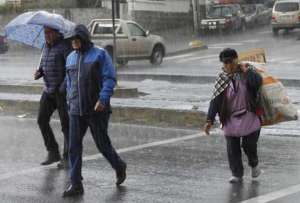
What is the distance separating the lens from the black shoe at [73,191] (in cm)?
785

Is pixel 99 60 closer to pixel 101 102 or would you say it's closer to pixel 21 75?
pixel 101 102

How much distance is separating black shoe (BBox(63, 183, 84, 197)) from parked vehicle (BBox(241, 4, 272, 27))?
3956cm

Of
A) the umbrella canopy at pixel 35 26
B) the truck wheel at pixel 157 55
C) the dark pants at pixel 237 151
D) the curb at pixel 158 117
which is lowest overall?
the truck wheel at pixel 157 55

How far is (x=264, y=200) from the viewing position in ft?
24.5

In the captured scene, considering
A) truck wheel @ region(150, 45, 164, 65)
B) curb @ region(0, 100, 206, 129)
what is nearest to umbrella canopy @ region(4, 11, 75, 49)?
curb @ region(0, 100, 206, 129)

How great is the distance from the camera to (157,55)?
29281mm

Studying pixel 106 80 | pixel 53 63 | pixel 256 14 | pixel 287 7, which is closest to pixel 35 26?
pixel 53 63

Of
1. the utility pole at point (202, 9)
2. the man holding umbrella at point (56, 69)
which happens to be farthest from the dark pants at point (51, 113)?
the utility pole at point (202, 9)

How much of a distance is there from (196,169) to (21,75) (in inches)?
619

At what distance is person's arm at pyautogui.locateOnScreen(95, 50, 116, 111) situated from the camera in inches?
302

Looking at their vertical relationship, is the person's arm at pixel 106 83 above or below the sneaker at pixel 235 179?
above

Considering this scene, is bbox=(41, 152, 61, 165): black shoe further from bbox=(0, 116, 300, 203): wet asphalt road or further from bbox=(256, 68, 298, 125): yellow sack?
bbox=(256, 68, 298, 125): yellow sack

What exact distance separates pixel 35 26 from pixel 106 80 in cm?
234

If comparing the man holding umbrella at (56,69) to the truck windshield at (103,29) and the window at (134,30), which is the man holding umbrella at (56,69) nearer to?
the truck windshield at (103,29)
